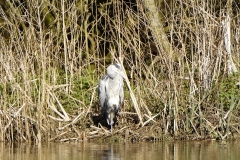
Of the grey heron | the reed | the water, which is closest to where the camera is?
the water

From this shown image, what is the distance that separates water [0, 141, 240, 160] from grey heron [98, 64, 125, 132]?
728 mm

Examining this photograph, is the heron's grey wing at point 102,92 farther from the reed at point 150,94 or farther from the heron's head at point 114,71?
the reed at point 150,94

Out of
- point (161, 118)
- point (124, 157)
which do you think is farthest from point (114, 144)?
point (124, 157)

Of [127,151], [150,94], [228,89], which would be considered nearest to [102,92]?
[150,94]

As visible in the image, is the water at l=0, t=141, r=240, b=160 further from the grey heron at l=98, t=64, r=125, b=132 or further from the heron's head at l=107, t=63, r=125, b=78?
the heron's head at l=107, t=63, r=125, b=78

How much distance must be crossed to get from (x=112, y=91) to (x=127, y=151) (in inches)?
64.8

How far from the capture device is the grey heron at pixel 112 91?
1010 cm

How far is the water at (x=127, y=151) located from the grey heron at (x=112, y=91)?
2.39 feet

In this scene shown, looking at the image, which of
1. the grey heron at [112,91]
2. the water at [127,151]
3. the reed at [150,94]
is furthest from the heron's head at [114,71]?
the water at [127,151]

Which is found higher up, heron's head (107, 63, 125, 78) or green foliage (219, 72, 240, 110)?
heron's head (107, 63, 125, 78)

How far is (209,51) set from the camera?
9.57m

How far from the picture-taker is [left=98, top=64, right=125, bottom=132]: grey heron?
1010 centimetres

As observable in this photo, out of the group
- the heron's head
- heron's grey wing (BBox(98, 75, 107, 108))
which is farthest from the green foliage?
heron's grey wing (BBox(98, 75, 107, 108))

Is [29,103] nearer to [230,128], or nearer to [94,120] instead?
[94,120]
